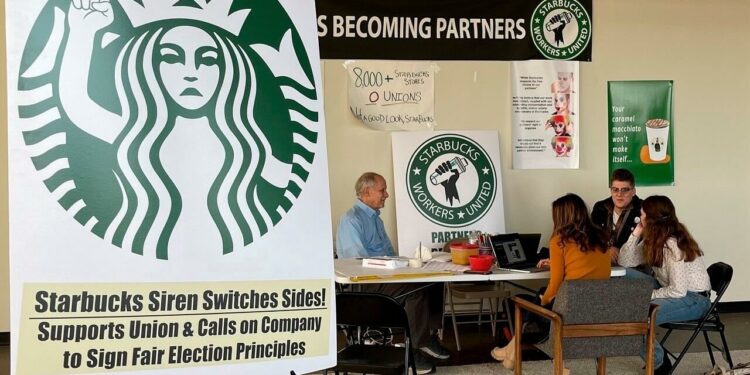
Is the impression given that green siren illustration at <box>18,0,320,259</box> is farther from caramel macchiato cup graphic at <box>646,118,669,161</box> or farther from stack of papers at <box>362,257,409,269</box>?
caramel macchiato cup graphic at <box>646,118,669,161</box>

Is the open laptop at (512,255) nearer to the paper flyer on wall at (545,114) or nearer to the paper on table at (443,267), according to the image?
the paper on table at (443,267)

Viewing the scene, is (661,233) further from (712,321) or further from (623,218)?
(623,218)

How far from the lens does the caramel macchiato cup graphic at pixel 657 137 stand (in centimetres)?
671

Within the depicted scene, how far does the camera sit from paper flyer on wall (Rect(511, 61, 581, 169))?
21.4 ft

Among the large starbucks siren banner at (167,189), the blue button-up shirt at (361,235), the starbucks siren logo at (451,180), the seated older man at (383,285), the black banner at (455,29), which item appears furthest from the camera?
the starbucks siren logo at (451,180)

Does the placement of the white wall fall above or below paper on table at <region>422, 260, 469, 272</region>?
above

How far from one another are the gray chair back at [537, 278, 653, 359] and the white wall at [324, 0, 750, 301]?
108 inches

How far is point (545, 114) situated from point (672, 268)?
231cm

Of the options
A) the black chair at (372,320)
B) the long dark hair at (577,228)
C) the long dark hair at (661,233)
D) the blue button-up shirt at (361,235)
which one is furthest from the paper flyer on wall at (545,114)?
the black chair at (372,320)

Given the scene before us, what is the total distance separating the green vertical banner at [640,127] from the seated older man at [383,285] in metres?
2.48

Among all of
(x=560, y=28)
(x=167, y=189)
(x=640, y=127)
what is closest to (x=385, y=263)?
(x=167, y=189)

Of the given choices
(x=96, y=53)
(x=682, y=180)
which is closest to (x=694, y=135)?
(x=682, y=180)

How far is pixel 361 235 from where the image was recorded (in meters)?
5.14

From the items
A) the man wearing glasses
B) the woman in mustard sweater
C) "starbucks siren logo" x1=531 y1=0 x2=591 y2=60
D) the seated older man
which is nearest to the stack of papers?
the seated older man
